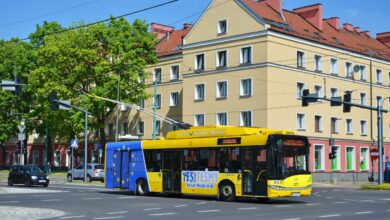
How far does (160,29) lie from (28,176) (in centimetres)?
3895

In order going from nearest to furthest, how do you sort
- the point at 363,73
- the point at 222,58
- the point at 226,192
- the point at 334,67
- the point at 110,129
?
the point at 226,192 → the point at 222,58 → the point at 334,67 → the point at 363,73 → the point at 110,129

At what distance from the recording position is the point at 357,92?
64.0 meters

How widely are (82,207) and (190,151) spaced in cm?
684

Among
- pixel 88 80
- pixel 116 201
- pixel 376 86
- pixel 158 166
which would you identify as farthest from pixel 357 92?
pixel 116 201

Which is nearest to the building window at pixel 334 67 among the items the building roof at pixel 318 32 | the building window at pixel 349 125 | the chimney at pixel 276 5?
the building roof at pixel 318 32

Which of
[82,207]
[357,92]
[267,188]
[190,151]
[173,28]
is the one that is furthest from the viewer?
[173,28]

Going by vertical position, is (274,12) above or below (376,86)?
above

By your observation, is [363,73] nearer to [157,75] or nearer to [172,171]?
[157,75]

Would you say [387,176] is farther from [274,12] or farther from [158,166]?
[158,166]

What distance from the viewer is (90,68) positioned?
59531 mm

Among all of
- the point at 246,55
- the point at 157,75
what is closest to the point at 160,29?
the point at 157,75

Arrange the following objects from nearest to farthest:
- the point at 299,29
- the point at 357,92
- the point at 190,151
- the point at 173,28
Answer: the point at 190,151
the point at 299,29
the point at 357,92
the point at 173,28

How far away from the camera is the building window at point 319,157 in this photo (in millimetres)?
57969

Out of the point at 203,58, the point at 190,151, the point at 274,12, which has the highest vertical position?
the point at 274,12
